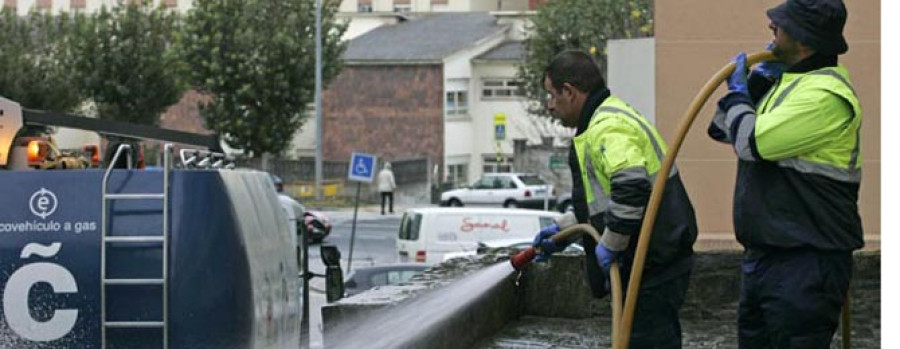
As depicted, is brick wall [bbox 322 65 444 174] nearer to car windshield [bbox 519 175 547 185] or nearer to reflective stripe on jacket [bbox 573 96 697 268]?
car windshield [bbox 519 175 547 185]

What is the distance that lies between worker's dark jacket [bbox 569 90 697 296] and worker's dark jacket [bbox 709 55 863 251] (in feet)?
2.17

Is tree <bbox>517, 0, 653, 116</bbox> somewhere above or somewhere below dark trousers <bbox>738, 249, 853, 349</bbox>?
above

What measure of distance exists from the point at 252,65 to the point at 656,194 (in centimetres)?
5849

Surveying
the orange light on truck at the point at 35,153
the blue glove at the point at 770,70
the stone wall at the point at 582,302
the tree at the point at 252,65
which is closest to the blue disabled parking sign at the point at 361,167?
the tree at the point at 252,65

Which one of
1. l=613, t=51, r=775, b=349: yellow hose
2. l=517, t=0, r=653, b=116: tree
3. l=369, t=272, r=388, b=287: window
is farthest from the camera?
l=517, t=0, r=653, b=116: tree

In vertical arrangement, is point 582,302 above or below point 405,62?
below

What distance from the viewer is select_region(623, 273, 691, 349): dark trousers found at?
651 cm

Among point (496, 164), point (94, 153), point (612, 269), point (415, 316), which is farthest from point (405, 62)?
point (612, 269)

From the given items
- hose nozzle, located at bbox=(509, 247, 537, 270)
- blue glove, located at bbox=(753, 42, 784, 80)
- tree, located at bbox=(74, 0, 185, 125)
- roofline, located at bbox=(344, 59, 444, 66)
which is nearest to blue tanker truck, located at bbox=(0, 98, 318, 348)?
hose nozzle, located at bbox=(509, 247, 537, 270)

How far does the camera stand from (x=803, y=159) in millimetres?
5504

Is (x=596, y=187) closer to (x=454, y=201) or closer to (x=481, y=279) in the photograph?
(x=481, y=279)

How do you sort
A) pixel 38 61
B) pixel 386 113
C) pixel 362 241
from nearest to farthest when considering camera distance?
pixel 362 241 < pixel 38 61 < pixel 386 113

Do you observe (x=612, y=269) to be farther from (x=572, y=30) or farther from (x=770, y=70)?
(x=572, y=30)

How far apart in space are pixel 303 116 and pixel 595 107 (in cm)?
6091
